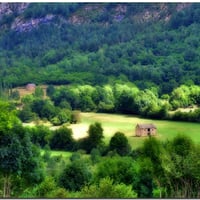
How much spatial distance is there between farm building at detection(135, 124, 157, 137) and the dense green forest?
1.87 feet

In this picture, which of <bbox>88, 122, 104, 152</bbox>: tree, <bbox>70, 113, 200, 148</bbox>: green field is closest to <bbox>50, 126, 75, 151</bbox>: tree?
<bbox>70, 113, 200, 148</bbox>: green field

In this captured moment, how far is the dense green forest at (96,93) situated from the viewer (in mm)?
9727

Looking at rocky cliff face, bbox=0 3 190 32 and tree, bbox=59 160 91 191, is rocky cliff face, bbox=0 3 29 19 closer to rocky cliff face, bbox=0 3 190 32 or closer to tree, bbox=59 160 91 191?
rocky cliff face, bbox=0 3 190 32

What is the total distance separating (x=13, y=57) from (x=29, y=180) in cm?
1704

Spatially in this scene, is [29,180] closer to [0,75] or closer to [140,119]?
[140,119]

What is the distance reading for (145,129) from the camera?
16047 mm

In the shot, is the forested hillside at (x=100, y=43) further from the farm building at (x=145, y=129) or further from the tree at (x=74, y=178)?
the tree at (x=74, y=178)

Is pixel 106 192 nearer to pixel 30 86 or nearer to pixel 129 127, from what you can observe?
pixel 129 127

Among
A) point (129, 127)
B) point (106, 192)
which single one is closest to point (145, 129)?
point (129, 127)

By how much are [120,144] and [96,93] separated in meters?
6.62

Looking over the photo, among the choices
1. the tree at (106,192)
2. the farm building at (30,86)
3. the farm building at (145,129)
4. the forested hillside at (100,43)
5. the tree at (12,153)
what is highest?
the forested hillside at (100,43)

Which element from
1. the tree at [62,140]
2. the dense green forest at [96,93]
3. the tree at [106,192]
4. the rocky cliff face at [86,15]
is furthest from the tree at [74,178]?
the rocky cliff face at [86,15]

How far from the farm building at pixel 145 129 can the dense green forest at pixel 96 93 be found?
57 centimetres

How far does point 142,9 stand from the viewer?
26.2 m
